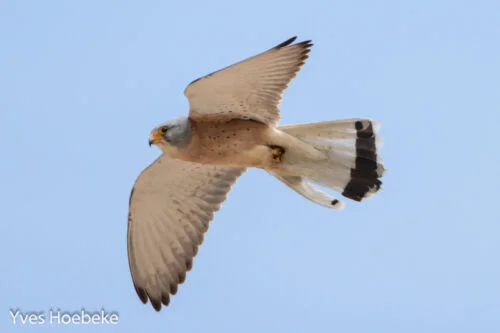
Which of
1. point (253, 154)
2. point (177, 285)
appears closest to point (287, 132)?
point (253, 154)

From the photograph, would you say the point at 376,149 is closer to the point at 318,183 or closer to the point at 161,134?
the point at 318,183

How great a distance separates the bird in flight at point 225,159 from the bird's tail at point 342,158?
0.01 m

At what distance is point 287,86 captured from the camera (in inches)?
355

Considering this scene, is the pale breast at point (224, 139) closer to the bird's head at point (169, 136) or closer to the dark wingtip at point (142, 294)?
the bird's head at point (169, 136)

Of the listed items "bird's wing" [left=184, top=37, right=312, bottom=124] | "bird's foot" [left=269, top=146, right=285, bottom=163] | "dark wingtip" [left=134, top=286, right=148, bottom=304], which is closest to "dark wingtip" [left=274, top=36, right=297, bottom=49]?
"bird's wing" [left=184, top=37, right=312, bottom=124]

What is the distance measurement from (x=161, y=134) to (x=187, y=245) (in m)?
1.81

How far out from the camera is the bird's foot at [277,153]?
9289 millimetres

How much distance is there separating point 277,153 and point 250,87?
781 mm

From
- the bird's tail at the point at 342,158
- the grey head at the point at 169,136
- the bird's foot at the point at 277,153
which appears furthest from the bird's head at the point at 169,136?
the bird's tail at the point at 342,158

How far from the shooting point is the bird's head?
8.95 m

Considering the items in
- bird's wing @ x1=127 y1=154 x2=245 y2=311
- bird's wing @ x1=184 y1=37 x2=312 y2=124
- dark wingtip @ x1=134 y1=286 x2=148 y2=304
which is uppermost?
bird's wing @ x1=184 y1=37 x2=312 y2=124

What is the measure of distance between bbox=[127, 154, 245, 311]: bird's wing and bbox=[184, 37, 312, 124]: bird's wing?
4.12 ft

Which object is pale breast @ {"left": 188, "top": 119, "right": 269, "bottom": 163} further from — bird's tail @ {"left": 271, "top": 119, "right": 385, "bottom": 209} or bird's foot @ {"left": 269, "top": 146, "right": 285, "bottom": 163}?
bird's tail @ {"left": 271, "top": 119, "right": 385, "bottom": 209}

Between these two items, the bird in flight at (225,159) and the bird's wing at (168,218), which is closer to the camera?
the bird in flight at (225,159)
